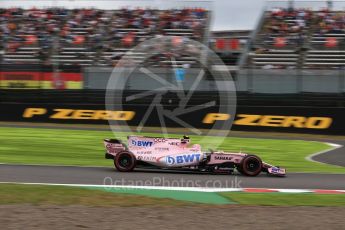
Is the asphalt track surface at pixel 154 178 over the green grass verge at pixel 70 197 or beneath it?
beneath

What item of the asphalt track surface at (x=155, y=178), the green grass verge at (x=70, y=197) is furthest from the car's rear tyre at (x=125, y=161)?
the green grass verge at (x=70, y=197)

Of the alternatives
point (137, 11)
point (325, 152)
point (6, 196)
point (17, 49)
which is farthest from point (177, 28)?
point (6, 196)

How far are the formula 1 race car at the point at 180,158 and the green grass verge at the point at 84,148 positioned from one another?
1.32 m

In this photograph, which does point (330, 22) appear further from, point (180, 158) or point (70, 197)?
point (70, 197)

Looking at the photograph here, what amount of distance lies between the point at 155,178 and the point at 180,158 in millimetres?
642

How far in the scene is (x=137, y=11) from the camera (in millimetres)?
27844

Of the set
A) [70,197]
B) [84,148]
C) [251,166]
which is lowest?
[84,148]

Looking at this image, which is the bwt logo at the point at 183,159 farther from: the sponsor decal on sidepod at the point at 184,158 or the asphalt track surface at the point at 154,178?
the asphalt track surface at the point at 154,178

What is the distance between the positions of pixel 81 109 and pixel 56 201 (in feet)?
46.1

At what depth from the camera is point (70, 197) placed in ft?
22.1

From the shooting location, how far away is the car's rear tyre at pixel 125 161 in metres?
9.25

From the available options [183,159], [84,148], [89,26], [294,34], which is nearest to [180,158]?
[183,159]

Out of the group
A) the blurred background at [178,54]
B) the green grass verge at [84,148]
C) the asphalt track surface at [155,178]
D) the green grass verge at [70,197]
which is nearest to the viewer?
the green grass verge at [70,197]

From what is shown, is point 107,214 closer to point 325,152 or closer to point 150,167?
point 150,167
